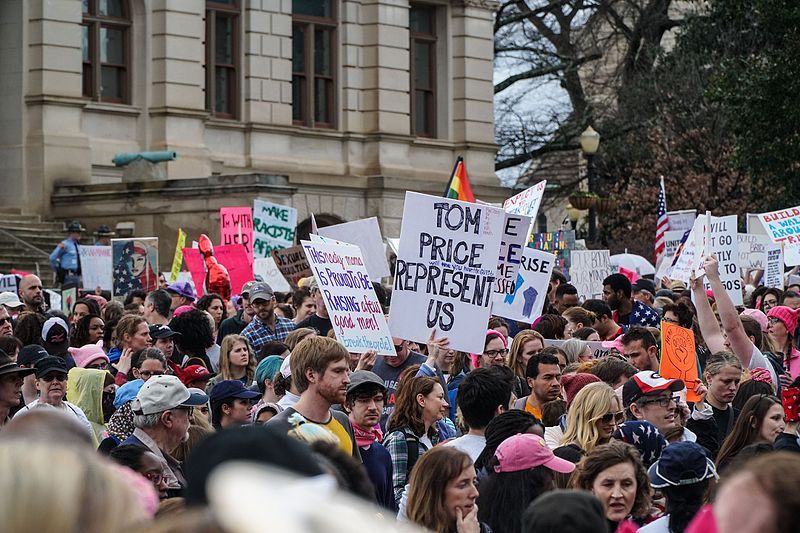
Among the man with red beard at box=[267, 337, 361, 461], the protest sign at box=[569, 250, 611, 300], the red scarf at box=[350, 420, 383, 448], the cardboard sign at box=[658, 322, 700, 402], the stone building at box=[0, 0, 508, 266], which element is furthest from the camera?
the stone building at box=[0, 0, 508, 266]

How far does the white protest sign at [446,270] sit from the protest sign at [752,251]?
38.9 ft

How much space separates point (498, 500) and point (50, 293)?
1336 centimetres

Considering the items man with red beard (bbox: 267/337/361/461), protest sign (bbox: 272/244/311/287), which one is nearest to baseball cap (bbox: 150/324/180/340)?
man with red beard (bbox: 267/337/361/461)

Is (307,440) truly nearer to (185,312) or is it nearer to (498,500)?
(498,500)

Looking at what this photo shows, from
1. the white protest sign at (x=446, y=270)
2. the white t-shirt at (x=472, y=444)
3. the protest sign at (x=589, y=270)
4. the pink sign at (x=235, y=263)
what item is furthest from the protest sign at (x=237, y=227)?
the white t-shirt at (x=472, y=444)

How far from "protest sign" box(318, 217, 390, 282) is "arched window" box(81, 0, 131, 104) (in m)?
19.1

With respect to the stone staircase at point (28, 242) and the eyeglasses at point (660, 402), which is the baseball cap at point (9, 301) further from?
the stone staircase at point (28, 242)

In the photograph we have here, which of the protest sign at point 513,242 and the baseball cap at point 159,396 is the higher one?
the protest sign at point 513,242

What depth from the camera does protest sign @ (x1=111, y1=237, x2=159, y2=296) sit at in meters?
20.5

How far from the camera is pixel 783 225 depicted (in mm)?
19969

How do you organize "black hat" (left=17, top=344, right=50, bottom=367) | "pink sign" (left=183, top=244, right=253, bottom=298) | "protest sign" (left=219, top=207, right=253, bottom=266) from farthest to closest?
"protest sign" (left=219, top=207, right=253, bottom=266)
"pink sign" (left=183, top=244, right=253, bottom=298)
"black hat" (left=17, top=344, right=50, bottom=367)

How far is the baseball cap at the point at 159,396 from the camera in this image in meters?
7.44

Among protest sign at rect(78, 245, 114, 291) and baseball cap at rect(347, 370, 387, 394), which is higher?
protest sign at rect(78, 245, 114, 291)

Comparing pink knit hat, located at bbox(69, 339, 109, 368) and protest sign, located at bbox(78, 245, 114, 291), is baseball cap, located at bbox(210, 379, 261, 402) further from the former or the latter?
protest sign, located at bbox(78, 245, 114, 291)
